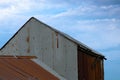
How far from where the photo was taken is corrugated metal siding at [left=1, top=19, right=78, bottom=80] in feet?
56.7

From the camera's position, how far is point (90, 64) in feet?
63.4

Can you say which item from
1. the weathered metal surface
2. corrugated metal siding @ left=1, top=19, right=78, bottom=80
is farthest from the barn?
the weathered metal surface

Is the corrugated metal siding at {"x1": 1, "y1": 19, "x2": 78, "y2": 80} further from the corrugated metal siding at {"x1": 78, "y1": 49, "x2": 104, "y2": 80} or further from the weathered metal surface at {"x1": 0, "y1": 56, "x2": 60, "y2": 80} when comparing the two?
the weathered metal surface at {"x1": 0, "y1": 56, "x2": 60, "y2": 80}

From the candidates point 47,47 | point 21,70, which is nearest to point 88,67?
point 47,47

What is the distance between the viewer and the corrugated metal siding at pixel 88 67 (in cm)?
1755

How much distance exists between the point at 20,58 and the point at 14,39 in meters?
8.41

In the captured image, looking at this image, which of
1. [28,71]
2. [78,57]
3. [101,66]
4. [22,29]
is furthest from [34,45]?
[28,71]

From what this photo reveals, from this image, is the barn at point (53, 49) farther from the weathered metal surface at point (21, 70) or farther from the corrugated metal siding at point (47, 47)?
the weathered metal surface at point (21, 70)

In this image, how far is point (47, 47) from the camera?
1803 centimetres

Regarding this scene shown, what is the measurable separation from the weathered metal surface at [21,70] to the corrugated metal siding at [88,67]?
7.00 m

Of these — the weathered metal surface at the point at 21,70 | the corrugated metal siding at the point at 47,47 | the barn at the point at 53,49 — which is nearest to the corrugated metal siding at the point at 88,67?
the barn at the point at 53,49

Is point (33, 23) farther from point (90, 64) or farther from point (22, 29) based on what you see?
point (90, 64)

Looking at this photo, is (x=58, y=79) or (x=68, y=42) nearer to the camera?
(x=58, y=79)

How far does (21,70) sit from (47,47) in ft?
28.3
